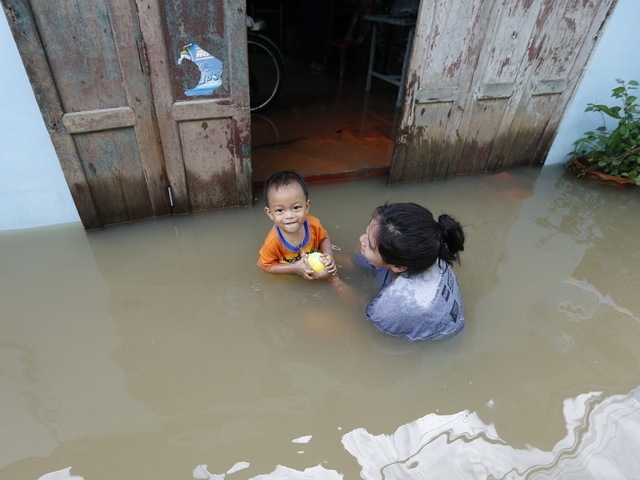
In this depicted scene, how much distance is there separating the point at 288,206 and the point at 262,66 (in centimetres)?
456

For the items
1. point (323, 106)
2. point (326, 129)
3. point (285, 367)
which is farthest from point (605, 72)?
point (285, 367)

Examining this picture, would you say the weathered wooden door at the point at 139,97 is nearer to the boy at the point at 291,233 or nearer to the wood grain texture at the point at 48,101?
the wood grain texture at the point at 48,101

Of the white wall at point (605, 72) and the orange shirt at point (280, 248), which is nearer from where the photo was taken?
the orange shirt at point (280, 248)

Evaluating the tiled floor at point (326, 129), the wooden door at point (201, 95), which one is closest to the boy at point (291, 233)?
the wooden door at point (201, 95)

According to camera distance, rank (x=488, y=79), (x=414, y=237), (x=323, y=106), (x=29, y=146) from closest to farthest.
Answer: (x=414, y=237) → (x=29, y=146) → (x=488, y=79) → (x=323, y=106)

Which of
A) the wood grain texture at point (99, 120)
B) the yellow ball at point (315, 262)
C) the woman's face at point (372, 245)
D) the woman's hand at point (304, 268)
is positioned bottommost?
the woman's hand at point (304, 268)

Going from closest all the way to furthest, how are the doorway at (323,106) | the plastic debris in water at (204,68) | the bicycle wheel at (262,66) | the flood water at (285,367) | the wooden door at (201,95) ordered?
1. the flood water at (285,367)
2. the wooden door at (201,95)
3. the plastic debris in water at (204,68)
4. the doorway at (323,106)
5. the bicycle wheel at (262,66)

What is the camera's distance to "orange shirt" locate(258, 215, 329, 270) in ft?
7.93

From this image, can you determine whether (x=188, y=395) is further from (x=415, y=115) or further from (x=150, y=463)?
(x=415, y=115)

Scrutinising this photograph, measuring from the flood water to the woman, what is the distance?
16 cm

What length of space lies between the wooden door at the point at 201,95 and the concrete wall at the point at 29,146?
0.76 metres

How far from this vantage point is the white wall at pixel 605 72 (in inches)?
147

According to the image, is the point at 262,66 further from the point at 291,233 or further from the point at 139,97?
the point at 291,233

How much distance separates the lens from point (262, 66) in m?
5.98
